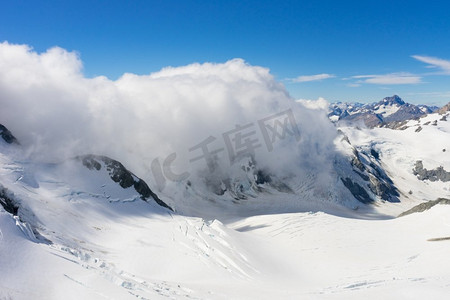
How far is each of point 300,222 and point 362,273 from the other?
93.7 feet

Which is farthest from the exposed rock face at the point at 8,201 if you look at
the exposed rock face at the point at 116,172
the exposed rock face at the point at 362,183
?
the exposed rock face at the point at 362,183

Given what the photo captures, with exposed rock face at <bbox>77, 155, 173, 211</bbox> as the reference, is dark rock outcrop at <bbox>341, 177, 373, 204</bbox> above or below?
below

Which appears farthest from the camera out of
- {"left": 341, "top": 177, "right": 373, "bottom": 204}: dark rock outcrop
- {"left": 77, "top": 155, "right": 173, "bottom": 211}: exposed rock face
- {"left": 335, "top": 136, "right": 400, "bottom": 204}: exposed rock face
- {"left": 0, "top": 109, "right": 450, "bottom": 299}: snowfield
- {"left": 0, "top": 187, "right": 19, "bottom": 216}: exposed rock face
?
{"left": 335, "top": 136, "right": 400, "bottom": 204}: exposed rock face

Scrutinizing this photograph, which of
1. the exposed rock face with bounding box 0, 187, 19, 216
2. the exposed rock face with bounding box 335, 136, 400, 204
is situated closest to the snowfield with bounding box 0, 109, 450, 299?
the exposed rock face with bounding box 0, 187, 19, 216

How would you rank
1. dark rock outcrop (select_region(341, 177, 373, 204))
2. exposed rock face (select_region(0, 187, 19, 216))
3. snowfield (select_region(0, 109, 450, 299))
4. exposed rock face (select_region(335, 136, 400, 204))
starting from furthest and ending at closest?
1. exposed rock face (select_region(335, 136, 400, 204))
2. dark rock outcrop (select_region(341, 177, 373, 204))
3. exposed rock face (select_region(0, 187, 19, 216))
4. snowfield (select_region(0, 109, 450, 299))

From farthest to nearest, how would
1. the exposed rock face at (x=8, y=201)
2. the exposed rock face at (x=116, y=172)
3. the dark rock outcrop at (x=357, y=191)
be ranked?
the dark rock outcrop at (x=357, y=191) → the exposed rock face at (x=116, y=172) → the exposed rock face at (x=8, y=201)

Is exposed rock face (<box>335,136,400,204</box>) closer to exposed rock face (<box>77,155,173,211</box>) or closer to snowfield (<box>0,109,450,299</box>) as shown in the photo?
snowfield (<box>0,109,450,299</box>)

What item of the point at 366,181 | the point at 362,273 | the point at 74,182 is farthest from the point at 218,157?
the point at 362,273

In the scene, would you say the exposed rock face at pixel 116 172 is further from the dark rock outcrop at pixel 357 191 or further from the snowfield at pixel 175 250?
the dark rock outcrop at pixel 357 191

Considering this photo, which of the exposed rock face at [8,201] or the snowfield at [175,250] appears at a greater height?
the exposed rock face at [8,201]

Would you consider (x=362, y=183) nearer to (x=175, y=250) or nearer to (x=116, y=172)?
(x=116, y=172)

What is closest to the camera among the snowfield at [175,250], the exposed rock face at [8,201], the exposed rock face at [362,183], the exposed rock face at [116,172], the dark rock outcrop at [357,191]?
the snowfield at [175,250]

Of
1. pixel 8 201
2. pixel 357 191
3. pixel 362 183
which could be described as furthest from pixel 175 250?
pixel 362 183

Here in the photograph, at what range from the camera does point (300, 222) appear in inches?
2562
